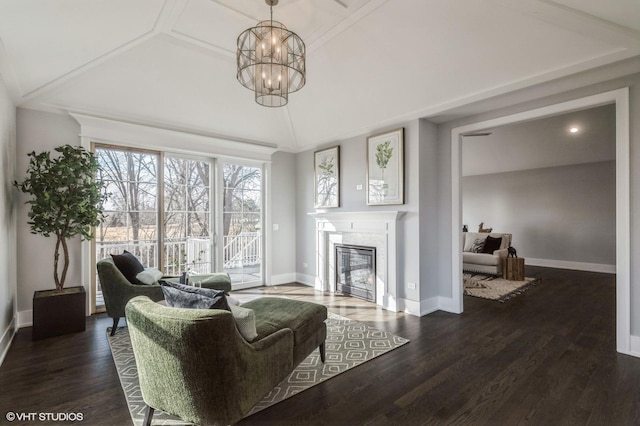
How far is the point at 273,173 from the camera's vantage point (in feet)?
19.5

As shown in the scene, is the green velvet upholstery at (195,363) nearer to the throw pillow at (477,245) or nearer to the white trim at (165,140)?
the white trim at (165,140)

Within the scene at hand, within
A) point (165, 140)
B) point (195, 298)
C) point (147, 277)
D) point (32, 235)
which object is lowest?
point (147, 277)

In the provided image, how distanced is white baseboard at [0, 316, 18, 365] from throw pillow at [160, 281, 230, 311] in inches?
86.4

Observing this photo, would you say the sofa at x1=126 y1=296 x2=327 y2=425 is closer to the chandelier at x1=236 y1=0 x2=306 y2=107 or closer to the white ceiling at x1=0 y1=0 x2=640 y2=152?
the chandelier at x1=236 y1=0 x2=306 y2=107

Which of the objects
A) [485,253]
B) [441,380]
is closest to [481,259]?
[485,253]

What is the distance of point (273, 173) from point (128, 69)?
9.24ft

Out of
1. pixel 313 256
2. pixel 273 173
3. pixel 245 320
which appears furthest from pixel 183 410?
pixel 273 173

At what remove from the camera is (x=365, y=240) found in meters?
4.88

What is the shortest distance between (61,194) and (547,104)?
18.0 ft

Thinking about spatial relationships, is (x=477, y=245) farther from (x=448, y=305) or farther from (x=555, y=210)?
(x=448, y=305)

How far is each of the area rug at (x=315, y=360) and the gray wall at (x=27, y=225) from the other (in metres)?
1.27

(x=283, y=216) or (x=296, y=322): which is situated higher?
(x=283, y=216)

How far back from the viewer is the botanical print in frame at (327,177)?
538 cm

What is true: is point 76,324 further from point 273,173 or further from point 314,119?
point 314,119
